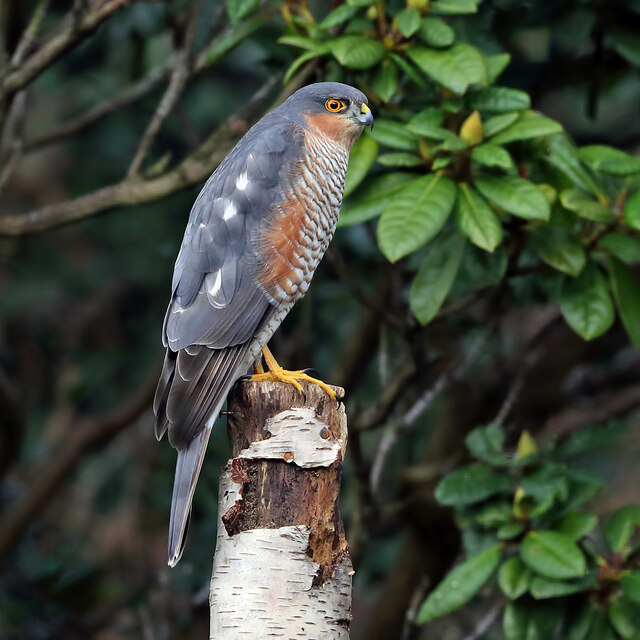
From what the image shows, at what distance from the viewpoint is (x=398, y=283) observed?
440cm

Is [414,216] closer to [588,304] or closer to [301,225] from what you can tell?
[301,225]

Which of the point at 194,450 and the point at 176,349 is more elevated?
the point at 176,349

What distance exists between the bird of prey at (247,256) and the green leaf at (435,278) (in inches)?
17.6

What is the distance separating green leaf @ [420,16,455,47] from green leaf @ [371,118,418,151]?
0.30 m

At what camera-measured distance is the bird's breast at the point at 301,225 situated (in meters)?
2.92

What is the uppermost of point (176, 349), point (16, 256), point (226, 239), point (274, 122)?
point (274, 122)

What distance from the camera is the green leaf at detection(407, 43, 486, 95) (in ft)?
10.3

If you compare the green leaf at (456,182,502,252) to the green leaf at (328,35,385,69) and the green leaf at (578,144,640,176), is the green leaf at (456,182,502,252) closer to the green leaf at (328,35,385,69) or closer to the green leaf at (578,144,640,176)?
the green leaf at (578,144,640,176)

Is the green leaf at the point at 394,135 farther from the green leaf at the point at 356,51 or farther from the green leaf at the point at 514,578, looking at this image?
the green leaf at the point at 514,578

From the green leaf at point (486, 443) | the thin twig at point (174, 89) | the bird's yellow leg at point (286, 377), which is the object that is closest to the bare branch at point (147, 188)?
the thin twig at point (174, 89)

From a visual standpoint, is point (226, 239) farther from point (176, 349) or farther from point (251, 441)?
point (251, 441)

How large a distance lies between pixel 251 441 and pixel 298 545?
32cm

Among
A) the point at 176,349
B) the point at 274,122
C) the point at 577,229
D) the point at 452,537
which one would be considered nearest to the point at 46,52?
the point at 274,122

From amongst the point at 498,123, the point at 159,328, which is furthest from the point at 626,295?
the point at 159,328
